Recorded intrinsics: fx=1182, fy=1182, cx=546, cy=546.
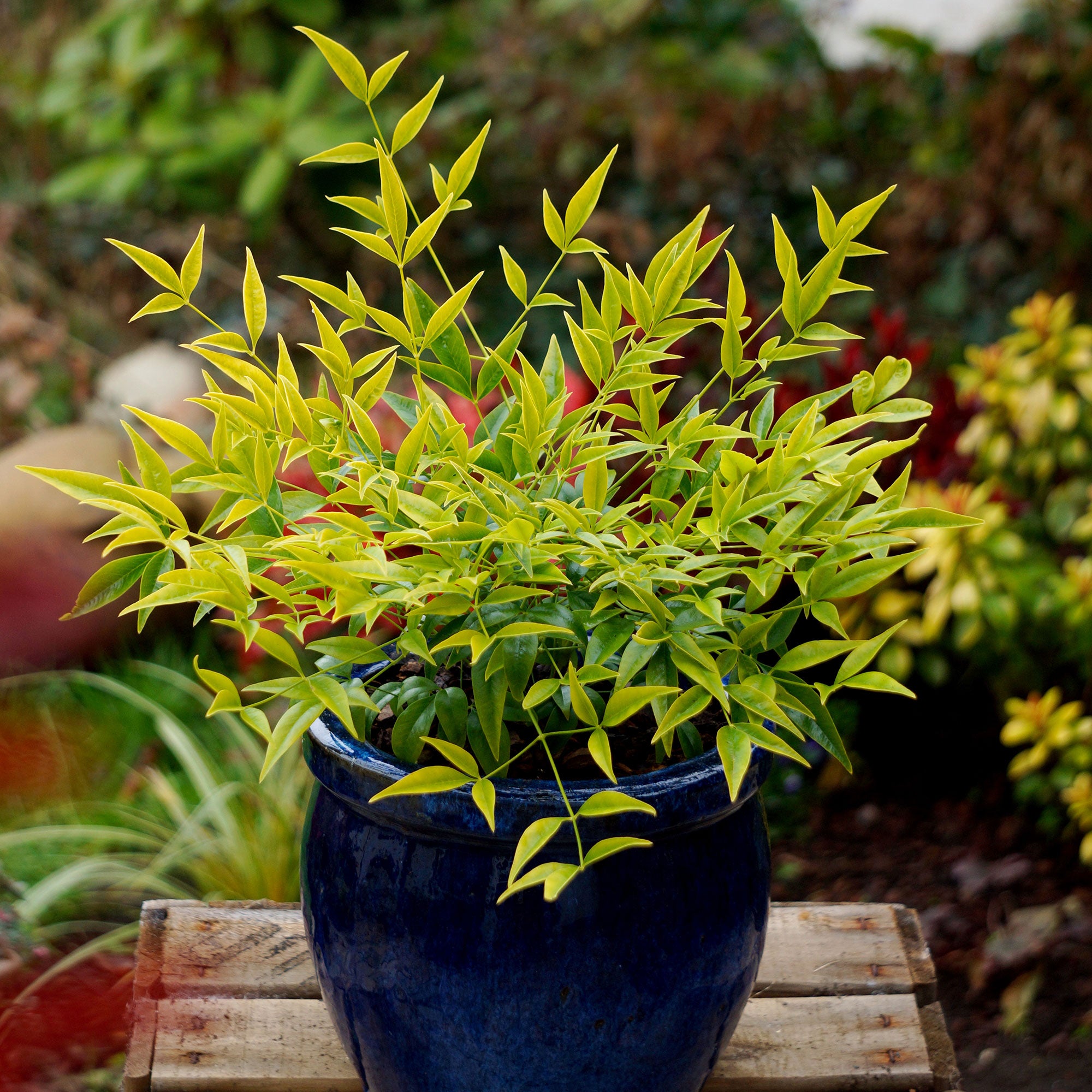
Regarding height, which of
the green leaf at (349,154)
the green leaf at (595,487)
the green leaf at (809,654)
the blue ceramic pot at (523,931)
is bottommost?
the blue ceramic pot at (523,931)

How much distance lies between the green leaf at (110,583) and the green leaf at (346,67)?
15.9 inches

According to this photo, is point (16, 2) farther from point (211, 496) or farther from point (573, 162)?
point (211, 496)

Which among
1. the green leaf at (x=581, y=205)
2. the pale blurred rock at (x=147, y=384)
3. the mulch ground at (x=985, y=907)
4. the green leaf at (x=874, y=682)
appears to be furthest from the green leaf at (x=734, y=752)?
the pale blurred rock at (x=147, y=384)

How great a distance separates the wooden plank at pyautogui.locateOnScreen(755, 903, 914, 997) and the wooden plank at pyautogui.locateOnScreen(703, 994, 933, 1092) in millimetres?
20

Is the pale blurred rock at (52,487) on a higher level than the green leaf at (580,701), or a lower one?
lower

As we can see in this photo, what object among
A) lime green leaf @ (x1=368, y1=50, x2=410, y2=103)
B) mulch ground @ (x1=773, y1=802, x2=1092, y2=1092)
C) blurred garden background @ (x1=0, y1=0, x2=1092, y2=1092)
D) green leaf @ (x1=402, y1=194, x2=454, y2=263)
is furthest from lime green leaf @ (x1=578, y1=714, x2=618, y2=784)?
mulch ground @ (x1=773, y1=802, x2=1092, y2=1092)

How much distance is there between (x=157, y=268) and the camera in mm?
954

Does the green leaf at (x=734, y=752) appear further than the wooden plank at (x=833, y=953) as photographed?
No

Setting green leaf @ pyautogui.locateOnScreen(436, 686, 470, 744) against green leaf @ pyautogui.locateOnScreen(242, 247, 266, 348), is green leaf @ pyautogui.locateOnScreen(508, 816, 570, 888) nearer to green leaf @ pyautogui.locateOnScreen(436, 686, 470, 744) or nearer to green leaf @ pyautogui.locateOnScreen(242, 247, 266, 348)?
green leaf @ pyautogui.locateOnScreen(436, 686, 470, 744)

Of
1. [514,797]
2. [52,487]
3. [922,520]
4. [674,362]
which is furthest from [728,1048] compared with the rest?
[52,487]

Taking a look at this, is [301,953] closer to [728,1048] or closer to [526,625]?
[728,1048]

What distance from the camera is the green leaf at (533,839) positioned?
0.80 metres

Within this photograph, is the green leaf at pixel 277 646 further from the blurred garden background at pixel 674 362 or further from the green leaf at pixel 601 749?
the blurred garden background at pixel 674 362

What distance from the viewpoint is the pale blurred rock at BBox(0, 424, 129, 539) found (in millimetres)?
2840
